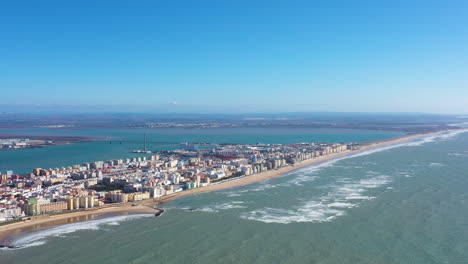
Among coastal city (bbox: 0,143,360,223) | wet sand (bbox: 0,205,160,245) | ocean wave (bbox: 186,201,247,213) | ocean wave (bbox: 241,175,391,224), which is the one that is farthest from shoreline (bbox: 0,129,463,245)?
ocean wave (bbox: 241,175,391,224)

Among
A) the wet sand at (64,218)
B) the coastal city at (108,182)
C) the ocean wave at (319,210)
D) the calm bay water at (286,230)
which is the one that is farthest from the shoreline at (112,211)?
the ocean wave at (319,210)

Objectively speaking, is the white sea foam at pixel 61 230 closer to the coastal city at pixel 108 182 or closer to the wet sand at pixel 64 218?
the wet sand at pixel 64 218

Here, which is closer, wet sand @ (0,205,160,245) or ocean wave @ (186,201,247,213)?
wet sand @ (0,205,160,245)

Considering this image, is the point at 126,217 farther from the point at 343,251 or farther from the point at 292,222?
the point at 343,251

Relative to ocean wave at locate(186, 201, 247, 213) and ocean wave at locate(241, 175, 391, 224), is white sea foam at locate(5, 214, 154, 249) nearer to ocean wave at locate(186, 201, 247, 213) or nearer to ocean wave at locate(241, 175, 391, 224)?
ocean wave at locate(186, 201, 247, 213)

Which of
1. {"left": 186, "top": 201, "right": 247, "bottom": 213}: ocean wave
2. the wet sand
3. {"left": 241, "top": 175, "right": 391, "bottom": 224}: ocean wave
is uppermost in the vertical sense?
{"left": 241, "top": 175, "right": 391, "bottom": 224}: ocean wave

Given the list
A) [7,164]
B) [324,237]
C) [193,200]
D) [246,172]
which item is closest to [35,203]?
[193,200]

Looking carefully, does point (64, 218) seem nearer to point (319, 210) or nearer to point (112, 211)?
point (112, 211)
